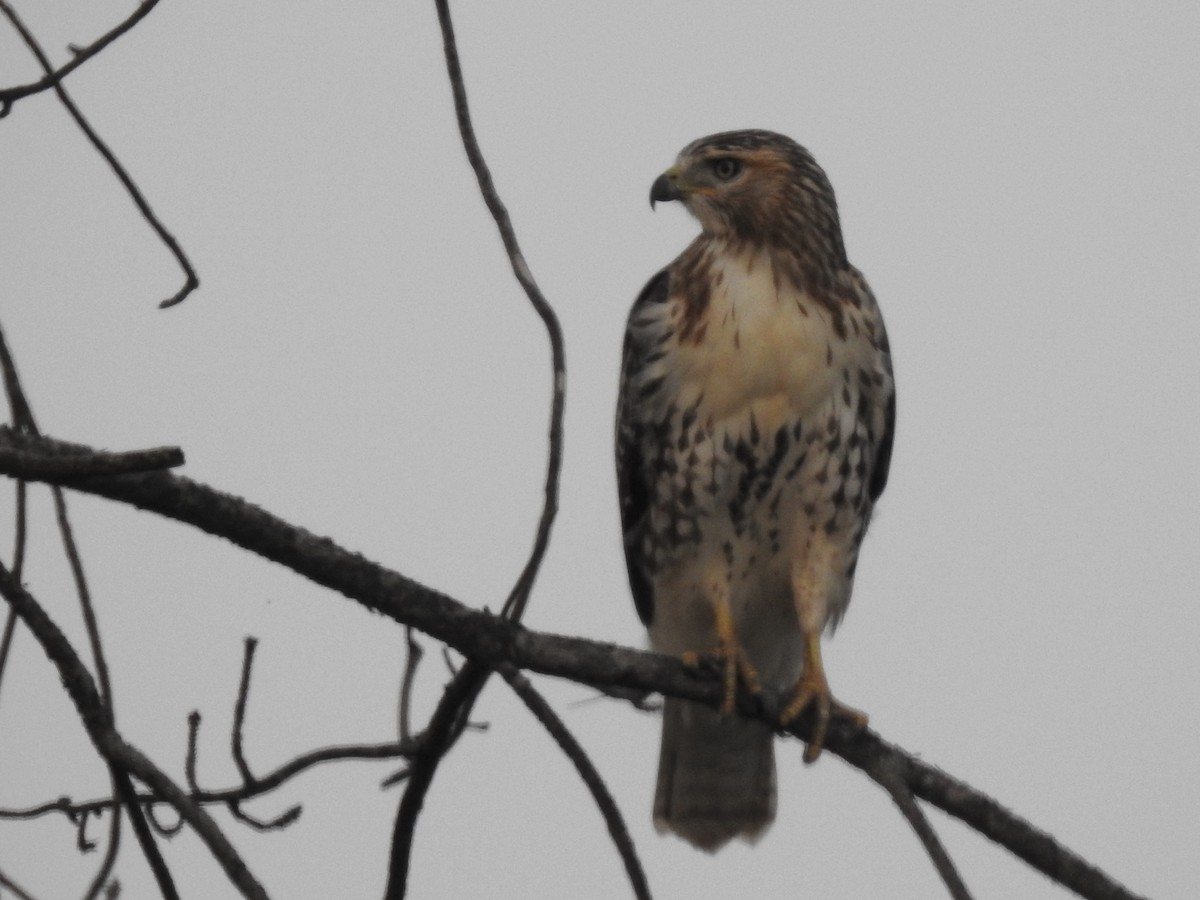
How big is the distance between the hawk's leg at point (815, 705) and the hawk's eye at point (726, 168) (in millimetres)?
1328

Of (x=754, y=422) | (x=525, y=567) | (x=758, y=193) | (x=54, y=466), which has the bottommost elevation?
(x=54, y=466)

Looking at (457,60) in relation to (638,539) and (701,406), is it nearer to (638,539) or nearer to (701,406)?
(701,406)

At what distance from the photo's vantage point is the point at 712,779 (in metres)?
4.95

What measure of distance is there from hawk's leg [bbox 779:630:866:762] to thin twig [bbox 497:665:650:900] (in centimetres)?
117

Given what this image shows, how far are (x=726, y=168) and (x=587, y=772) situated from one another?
7.81 feet

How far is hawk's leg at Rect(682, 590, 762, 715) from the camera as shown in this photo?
3754 millimetres

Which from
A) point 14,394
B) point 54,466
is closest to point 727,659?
point 14,394

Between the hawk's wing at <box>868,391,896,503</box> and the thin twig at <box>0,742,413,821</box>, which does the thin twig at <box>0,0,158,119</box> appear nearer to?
the thin twig at <box>0,742,413,821</box>

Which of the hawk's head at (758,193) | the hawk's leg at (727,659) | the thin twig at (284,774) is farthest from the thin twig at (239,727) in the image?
the hawk's head at (758,193)

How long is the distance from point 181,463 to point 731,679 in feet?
6.75

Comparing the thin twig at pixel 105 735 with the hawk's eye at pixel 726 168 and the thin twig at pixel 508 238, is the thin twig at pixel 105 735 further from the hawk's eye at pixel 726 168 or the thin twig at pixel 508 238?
the hawk's eye at pixel 726 168

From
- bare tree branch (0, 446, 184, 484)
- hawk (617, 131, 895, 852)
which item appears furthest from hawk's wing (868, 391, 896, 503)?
bare tree branch (0, 446, 184, 484)

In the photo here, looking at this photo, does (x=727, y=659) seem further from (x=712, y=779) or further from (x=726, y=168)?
(x=726, y=168)

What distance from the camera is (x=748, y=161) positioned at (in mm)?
4633
